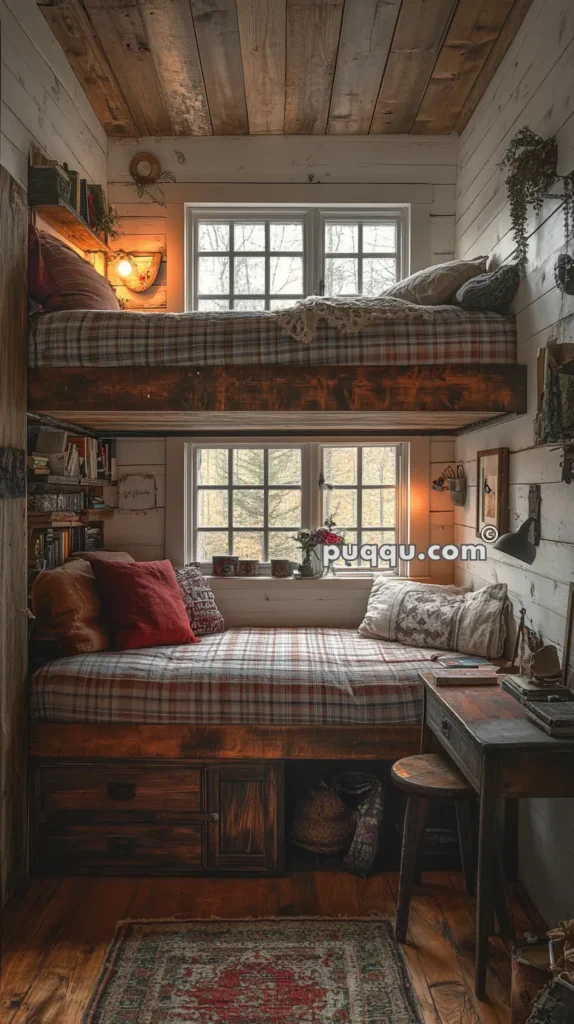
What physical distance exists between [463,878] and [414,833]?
0.57m

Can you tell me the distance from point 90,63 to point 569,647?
3.19m

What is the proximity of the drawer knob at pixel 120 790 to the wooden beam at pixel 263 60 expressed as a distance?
309cm

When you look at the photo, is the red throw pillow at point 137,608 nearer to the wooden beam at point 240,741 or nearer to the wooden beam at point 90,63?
the wooden beam at point 240,741

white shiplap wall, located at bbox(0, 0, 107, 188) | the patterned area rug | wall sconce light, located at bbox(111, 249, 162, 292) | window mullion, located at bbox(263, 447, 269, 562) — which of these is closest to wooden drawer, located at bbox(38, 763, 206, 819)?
the patterned area rug

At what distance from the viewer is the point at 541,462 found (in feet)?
8.65

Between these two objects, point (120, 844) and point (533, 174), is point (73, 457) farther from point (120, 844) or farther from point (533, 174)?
point (533, 174)

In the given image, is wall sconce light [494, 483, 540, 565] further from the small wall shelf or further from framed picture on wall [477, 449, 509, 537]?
the small wall shelf

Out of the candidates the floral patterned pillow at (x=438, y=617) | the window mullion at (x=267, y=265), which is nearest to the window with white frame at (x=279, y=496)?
the floral patterned pillow at (x=438, y=617)

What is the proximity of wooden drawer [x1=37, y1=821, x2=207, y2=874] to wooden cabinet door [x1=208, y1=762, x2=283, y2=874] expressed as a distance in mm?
70

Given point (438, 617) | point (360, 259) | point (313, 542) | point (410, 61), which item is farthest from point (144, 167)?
point (438, 617)

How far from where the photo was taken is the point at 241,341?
2830 mm

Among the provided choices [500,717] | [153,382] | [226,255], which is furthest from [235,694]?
[226,255]

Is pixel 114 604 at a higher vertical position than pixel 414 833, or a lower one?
higher

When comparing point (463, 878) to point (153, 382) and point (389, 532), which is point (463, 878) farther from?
point (153, 382)
